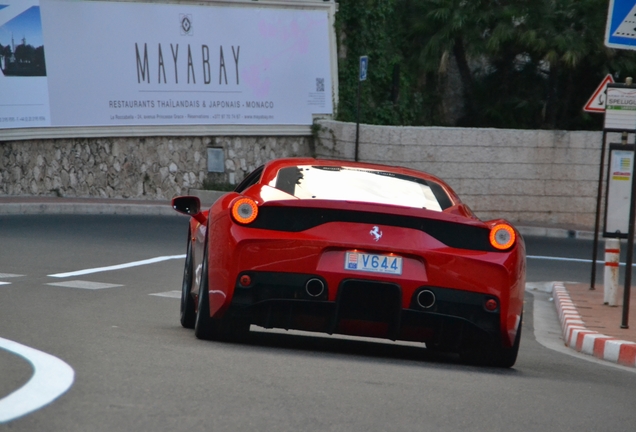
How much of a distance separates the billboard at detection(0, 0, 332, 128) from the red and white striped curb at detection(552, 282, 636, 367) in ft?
47.4

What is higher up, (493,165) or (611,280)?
(611,280)

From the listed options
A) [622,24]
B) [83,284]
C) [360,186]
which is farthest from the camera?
[83,284]

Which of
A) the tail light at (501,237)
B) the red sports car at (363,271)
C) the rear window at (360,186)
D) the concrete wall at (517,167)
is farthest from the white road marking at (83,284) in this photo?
the concrete wall at (517,167)

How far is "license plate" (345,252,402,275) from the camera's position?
6590 mm

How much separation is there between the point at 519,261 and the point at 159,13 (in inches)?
775

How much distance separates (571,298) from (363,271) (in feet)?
23.4

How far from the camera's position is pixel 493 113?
1153 inches

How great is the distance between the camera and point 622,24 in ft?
33.7

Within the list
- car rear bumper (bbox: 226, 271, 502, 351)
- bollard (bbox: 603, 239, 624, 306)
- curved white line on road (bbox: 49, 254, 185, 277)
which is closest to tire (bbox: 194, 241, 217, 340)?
car rear bumper (bbox: 226, 271, 502, 351)

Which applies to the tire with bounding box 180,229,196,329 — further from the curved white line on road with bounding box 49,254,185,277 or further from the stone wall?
the stone wall

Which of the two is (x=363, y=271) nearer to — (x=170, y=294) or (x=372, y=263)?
(x=372, y=263)

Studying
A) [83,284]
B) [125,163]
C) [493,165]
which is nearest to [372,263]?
[83,284]

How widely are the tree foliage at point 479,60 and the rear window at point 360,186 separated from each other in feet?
64.2

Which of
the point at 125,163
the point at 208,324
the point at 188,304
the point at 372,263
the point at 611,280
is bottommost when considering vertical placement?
the point at 125,163
